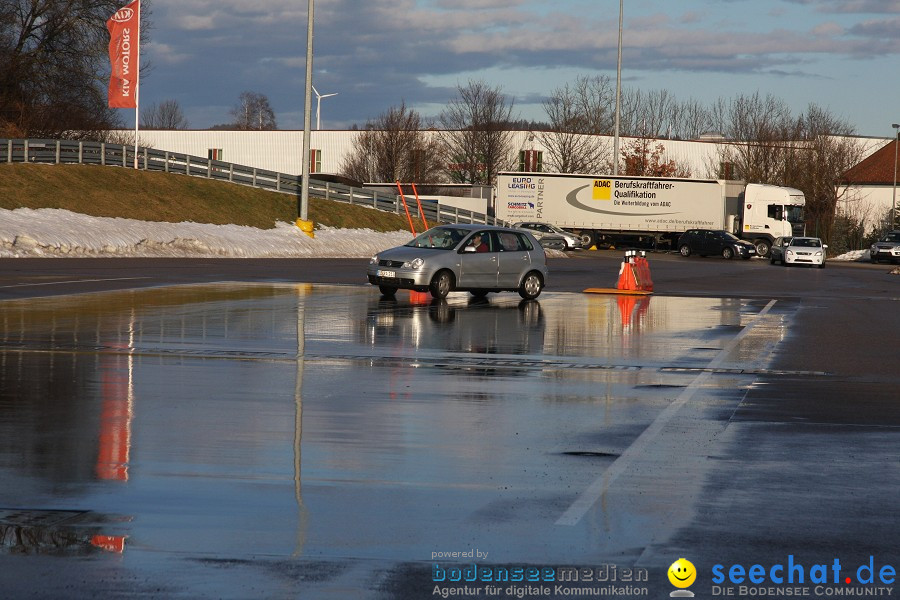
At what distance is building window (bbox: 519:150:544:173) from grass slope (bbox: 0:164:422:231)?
1178 inches

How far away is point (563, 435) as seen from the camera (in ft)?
30.9

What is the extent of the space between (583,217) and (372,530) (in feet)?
211

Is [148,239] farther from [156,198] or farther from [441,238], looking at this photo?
[441,238]

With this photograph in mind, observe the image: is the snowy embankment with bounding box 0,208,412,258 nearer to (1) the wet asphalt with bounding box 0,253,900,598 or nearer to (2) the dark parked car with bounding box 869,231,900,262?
(1) the wet asphalt with bounding box 0,253,900,598

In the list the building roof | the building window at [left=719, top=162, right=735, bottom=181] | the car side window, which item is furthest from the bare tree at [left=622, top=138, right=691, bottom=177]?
the car side window

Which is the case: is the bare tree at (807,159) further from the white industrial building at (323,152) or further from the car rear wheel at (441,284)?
the car rear wheel at (441,284)

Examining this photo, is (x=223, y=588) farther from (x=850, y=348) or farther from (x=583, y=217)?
(x=583, y=217)

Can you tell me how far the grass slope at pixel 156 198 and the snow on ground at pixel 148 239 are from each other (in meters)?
1.76

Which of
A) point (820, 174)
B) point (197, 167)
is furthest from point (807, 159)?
point (197, 167)

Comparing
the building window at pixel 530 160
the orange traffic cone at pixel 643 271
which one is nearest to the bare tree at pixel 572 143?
the building window at pixel 530 160

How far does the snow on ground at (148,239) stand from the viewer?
4034 centimetres

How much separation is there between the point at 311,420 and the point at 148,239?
118 feet

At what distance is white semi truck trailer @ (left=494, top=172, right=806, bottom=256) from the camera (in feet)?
224

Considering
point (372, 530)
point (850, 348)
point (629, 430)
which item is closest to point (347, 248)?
point (850, 348)
